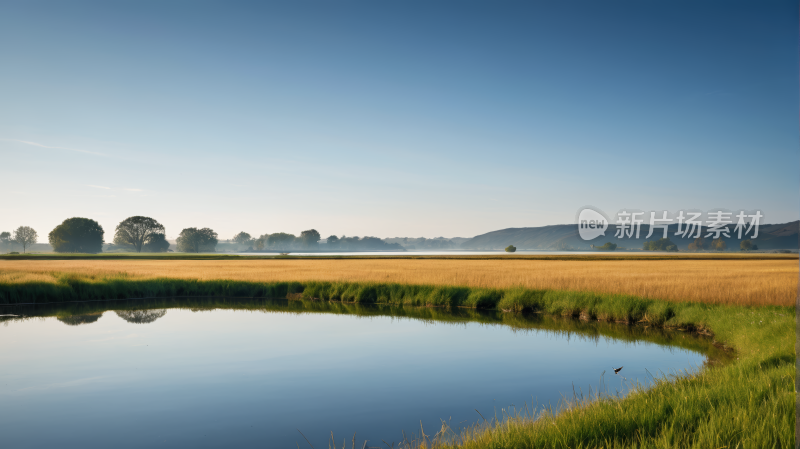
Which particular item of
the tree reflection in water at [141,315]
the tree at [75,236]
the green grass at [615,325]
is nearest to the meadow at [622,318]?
the green grass at [615,325]

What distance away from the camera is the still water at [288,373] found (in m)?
8.60

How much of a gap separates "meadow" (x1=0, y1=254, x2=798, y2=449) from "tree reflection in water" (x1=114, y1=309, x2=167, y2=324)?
6998 mm

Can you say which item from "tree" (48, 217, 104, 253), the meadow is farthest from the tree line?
the meadow

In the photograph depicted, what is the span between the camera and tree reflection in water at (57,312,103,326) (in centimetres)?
2128

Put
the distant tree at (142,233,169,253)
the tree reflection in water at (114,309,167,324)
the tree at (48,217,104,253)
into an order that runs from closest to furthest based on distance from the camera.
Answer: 1. the tree reflection in water at (114,309,167,324)
2. the tree at (48,217,104,253)
3. the distant tree at (142,233,169,253)

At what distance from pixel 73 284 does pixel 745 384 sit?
35943 mm

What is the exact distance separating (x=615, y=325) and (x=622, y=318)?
942 millimetres

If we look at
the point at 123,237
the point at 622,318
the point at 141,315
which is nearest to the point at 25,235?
the point at 123,237

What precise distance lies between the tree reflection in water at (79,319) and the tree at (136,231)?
5592 inches

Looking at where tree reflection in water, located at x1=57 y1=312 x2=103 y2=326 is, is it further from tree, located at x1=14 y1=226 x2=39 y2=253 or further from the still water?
tree, located at x1=14 y1=226 x2=39 y2=253

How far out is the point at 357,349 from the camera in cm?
1566

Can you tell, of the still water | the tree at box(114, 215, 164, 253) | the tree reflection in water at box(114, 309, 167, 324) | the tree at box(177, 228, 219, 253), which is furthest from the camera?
the tree at box(177, 228, 219, 253)

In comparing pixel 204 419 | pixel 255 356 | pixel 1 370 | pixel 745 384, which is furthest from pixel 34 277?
pixel 745 384

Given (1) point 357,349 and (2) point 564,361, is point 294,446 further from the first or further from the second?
(2) point 564,361
